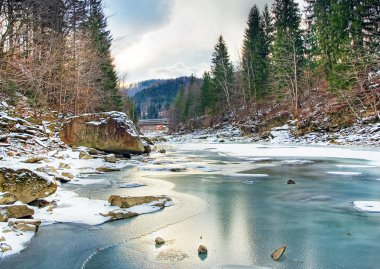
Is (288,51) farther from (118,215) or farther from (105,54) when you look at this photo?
(118,215)

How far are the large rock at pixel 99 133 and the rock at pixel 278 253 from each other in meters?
16.4

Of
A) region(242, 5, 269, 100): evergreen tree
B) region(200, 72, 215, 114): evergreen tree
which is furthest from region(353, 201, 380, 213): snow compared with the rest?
region(200, 72, 215, 114): evergreen tree

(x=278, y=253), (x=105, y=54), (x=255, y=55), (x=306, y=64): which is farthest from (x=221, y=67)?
(x=278, y=253)

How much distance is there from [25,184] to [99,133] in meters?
13.2

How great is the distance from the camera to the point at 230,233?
5633 mm

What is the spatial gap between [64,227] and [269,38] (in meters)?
53.8

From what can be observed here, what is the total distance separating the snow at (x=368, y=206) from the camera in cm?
696

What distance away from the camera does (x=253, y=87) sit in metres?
53.2

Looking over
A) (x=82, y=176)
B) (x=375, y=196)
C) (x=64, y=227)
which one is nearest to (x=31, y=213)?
(x=64, y=227)

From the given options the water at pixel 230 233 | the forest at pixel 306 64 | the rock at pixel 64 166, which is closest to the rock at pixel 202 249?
the water at pixel 230 233

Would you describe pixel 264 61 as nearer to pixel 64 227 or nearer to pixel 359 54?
pixel 359 54

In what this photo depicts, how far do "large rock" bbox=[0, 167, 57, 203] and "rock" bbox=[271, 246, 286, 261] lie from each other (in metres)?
4.99

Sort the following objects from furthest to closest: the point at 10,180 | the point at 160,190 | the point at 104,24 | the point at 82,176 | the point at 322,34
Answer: the point at 104,24 → the point at 322,34 → the point at 82,176 → the point at 160,190 → the point at 10,180

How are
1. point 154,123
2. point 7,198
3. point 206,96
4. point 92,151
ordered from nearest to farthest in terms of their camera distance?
1. point 7,198
2. point 92,151
3. point 206,96
4. point 154,123
